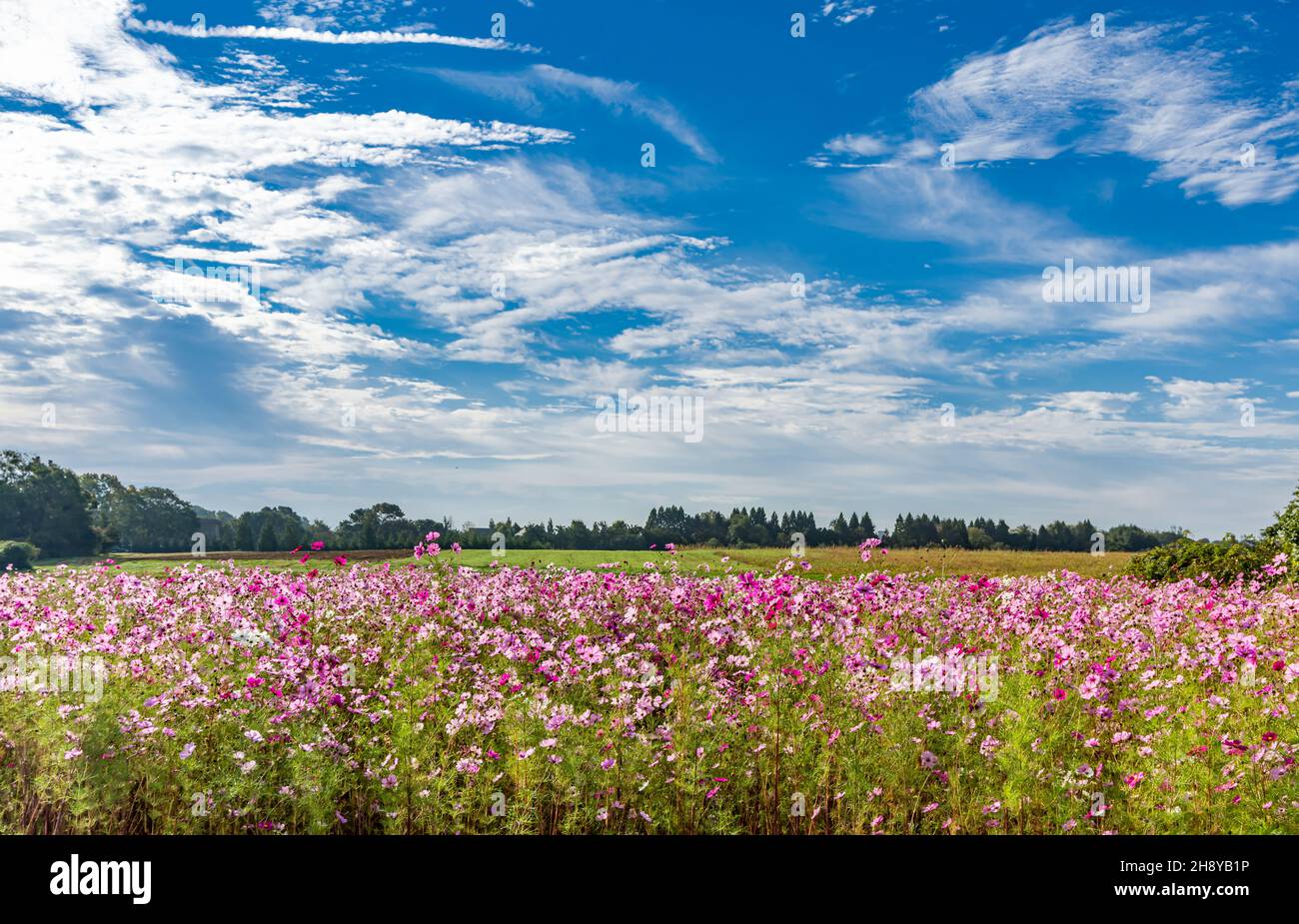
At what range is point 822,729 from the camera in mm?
6348

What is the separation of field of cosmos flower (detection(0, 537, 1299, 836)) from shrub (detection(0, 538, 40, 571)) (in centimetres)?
2281

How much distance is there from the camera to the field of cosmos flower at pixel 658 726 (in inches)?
219

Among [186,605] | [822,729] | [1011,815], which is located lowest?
[1011,815]

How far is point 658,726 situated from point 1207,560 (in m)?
15.6

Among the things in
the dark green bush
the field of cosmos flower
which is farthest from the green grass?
the field of cosmos flower

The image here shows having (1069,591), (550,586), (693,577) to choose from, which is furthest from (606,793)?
(1069,591)

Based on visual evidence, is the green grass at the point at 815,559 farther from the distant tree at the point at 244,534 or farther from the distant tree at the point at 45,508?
the distant tree at the point at 45,508

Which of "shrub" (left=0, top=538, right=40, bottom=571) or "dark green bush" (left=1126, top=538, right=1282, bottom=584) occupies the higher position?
"dark green bush" (left=1126, top=538, right=1282, bottom=584)

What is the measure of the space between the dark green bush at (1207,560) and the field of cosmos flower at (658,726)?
8.83m

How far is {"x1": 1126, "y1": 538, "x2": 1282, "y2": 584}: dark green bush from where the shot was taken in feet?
53.7

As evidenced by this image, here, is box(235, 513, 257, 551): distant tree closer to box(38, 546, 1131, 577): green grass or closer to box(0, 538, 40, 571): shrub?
box(38, 546, 1131, 577): green grass

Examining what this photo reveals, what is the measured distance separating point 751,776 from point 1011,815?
173 centimetres

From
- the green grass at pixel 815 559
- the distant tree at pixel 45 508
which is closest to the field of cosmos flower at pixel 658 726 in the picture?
the green grass at pixel 815 559
